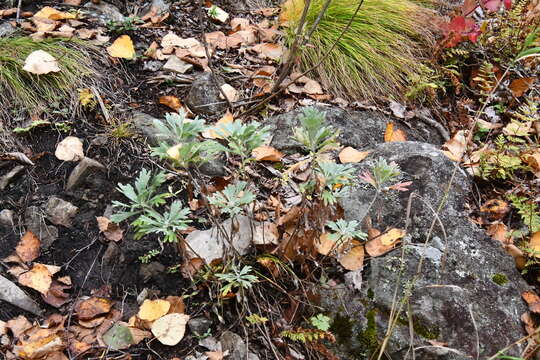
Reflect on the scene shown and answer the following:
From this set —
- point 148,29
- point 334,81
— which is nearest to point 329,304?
point 334,81

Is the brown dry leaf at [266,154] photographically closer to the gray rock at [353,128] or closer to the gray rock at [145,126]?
the gray rock at [353,128]

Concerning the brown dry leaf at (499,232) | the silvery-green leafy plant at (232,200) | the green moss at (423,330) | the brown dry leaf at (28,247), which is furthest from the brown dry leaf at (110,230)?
the brown dry leaf at (499,232)

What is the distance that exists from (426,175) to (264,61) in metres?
1.48

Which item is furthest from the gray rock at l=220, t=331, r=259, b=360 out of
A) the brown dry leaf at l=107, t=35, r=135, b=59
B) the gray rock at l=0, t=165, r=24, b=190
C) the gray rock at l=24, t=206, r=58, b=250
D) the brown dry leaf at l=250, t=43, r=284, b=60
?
the brown dry leaf at l=250, t=43, r=284, b=60

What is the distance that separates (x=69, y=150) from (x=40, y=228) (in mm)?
453

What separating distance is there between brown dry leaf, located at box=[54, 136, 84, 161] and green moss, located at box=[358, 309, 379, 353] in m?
1.62

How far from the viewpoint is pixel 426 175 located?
7.55ft

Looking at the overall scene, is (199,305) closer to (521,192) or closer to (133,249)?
(133,249)

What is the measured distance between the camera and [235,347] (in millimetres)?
1892

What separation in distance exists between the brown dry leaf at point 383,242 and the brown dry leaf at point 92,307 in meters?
1.15

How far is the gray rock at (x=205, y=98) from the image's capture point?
2.81 meters

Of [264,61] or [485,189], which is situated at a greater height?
[264,61]

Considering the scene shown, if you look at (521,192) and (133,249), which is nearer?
(133,249)

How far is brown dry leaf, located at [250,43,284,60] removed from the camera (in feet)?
10.7
